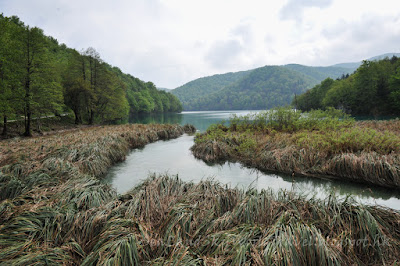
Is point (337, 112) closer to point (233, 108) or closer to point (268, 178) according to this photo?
point (268, 178)

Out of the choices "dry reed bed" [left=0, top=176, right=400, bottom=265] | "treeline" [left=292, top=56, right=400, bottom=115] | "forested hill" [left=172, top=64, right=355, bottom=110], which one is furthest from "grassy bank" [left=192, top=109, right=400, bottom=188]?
"forested hill" [left=172, top=64, right=355, bottom=110]

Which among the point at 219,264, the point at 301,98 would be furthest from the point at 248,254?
the point at 301,98

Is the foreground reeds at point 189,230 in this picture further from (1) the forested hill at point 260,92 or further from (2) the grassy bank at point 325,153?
(1) the forested hill at point 260,92

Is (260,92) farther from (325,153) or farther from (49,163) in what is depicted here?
(49,163)

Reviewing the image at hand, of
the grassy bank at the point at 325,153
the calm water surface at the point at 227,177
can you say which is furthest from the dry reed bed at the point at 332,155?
the calm water surface at the point at 227,177

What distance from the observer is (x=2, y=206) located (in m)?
3.57

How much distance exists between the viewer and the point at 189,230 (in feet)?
11.1

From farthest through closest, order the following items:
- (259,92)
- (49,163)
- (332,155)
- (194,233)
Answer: (259,92), (332,155), (49,163), (194,233)

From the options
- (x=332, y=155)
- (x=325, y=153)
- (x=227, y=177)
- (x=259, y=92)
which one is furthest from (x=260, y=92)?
(x=227, y=177)

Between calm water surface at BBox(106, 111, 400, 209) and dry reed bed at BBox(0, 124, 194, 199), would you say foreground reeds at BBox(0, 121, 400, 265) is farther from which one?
calm water surface at BBox(106, 111, 400, 209)

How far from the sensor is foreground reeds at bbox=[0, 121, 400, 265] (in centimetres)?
262

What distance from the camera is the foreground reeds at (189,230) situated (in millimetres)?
2619

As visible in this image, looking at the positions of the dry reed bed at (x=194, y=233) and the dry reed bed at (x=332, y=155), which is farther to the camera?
the dry reed bed at (x=332, y=155)

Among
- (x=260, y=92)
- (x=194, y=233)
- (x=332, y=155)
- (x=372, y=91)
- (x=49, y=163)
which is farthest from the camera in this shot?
(x=260, y=92)
